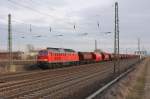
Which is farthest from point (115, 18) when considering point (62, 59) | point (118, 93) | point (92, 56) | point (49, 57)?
point (92, 56)

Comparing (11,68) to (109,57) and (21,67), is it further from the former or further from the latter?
(109,57)

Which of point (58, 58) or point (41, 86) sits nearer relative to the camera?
point (41, 86)

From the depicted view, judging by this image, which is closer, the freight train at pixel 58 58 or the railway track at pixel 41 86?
the railway track at pixel 41 86

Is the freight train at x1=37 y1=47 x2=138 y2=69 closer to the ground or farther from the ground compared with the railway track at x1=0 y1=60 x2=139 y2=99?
farther from the ground

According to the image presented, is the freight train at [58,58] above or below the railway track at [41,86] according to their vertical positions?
above

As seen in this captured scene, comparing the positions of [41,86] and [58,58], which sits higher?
[58,58]

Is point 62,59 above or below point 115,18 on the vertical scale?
below

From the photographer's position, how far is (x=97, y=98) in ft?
54.2

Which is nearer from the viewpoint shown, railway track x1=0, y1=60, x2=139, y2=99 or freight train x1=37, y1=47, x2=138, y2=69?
railway track x1=0, y1=60, x2=139, y2=99

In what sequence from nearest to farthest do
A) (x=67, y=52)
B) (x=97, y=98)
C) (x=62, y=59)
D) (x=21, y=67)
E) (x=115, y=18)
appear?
(x=97, y=98) → (x=115, y=18) → (x=21, y=67) → (x=62, y=59) → (x=67, y=52)

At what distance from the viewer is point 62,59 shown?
196 ft

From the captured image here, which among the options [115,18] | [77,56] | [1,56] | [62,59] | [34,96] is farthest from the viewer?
[1,56]

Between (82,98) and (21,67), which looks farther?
(21,67)

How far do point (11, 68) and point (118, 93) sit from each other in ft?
99.1
